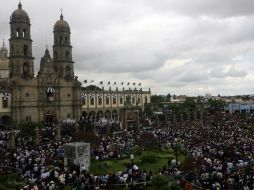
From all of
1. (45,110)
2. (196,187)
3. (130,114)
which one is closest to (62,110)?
(45,110)

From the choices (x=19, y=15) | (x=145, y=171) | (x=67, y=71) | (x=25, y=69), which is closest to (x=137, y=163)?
(x=145, y=171)

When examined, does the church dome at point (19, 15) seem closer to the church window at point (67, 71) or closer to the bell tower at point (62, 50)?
the bell tower at point (62, 50)

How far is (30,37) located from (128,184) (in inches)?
1729

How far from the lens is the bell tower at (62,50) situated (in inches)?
2683

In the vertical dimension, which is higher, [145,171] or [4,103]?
[4,103]

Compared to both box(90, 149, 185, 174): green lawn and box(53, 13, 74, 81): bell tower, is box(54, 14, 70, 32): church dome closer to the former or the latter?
box(53, 13, 74, 81): bell tower

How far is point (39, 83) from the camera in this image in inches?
2504

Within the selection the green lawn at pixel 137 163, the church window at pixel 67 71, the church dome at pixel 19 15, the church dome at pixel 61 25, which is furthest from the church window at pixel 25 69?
the green lawn at pixel 137 163

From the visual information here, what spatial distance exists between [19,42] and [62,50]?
9517 mm

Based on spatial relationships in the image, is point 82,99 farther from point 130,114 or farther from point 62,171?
point 62,171

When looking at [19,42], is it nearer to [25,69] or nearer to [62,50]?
[25,69]

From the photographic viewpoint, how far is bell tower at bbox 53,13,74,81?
224 ft

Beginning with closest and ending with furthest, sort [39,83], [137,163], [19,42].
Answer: [137,163] < [19,42] < [39,83]

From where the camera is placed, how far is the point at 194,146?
111 ft
